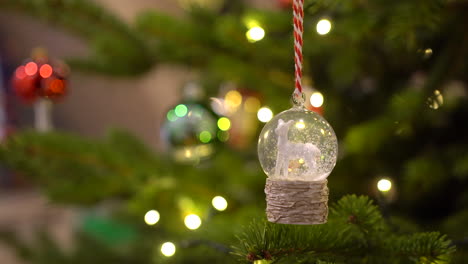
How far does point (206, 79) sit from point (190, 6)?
0.33m

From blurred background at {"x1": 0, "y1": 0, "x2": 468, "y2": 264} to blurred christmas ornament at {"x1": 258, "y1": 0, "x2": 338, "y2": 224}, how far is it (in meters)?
0.12

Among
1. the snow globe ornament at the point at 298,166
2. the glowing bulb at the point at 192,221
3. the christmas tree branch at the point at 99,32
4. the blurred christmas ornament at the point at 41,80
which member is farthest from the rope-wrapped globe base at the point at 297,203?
the blurred christmas ornament at the point at 41,80

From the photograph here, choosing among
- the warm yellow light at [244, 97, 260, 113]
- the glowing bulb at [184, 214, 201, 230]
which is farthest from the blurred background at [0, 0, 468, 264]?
the warm yellow light at [244, 97, 260, 113]

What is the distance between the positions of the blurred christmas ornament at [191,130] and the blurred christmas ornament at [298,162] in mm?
575

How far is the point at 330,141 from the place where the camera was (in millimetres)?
373

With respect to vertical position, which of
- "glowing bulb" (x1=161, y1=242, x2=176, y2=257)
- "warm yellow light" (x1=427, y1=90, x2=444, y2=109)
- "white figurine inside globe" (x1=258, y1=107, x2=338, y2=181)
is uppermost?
"warm yellow light" (x1=427, y1=90, x2=444, y2=109)

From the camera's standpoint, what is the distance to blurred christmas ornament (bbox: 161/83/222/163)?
942 mm

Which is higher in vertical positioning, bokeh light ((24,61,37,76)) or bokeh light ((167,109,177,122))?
bokeh light ((24,61,37,76))

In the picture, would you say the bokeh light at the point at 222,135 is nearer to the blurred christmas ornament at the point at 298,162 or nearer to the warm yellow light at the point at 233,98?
the warm yellow light at the point at 233,98

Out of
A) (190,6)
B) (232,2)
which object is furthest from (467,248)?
(232,2)

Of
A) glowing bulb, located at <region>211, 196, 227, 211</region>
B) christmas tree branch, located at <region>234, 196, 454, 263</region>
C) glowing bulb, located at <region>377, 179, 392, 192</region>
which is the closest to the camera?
christmas tree branch, located at <region>234, 196, 454, 263</region>

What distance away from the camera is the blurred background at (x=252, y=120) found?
594mm

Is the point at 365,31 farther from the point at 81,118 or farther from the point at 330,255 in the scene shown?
the point at 81,118

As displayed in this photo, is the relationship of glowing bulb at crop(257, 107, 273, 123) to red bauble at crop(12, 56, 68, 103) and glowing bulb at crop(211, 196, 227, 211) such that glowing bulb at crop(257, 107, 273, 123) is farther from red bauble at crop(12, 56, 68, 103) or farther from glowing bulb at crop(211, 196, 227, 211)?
red bauble at crop(12, 56, 68, 103)
